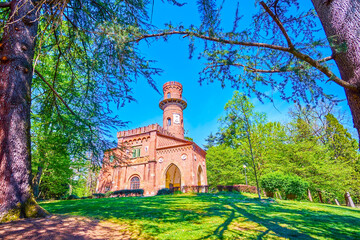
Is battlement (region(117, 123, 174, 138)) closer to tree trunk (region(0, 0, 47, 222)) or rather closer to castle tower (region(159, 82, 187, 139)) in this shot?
castle tower (region(159, 82, 187, 139))

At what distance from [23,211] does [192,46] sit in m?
4.98

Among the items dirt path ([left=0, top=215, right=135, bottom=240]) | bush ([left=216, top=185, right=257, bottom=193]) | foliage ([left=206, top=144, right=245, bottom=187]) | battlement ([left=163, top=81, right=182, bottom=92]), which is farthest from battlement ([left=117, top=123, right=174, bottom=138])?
dirt path ([left=0, top=215, right=135, bottom=240])

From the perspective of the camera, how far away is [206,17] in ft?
13.2

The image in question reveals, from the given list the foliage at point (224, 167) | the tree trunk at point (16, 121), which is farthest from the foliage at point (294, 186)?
the tree trunk at point (16, 121)

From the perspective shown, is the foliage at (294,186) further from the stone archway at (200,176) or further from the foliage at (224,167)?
the stone archway at (200,176)

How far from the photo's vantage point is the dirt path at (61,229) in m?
3.11

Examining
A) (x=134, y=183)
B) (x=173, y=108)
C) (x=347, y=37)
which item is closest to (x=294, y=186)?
(x=347, y=37)

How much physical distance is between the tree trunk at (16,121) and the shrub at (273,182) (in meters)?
15.9

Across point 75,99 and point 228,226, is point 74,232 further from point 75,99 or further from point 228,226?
point 75,99

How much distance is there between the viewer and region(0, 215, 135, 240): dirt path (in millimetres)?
3109

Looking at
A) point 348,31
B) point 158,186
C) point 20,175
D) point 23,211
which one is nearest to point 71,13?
point 20,175

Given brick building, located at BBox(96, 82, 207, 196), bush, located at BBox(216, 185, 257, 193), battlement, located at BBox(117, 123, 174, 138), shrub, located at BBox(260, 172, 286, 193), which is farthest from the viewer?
battlement, located at BBox(117, 123, 174, 138)

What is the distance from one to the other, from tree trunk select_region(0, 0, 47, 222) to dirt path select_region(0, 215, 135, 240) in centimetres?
39

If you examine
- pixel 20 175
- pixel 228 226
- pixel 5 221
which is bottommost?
pixel 228 226
